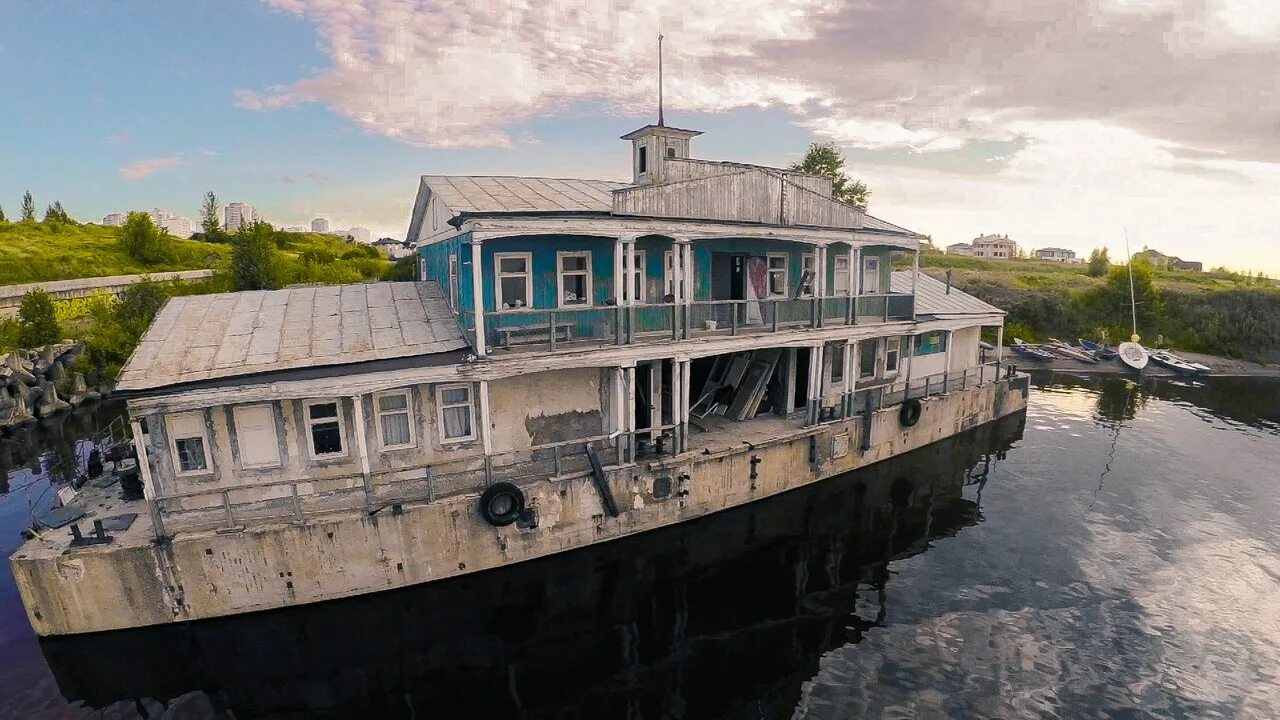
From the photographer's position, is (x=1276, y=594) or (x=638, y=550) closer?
(x=1276, y=594)

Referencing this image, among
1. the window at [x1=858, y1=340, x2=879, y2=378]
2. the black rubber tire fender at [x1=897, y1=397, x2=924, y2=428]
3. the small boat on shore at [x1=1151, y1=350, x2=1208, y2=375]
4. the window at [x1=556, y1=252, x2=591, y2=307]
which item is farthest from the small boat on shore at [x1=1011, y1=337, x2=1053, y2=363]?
the window at [x1=556, y1=252, x2=591, y2=307]

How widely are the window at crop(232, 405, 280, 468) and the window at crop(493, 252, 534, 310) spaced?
6189 millimetres

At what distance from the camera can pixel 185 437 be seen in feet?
46.0

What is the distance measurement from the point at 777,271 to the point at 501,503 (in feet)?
42.6

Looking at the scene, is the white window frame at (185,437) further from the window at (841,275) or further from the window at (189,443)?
the window at (841,275)

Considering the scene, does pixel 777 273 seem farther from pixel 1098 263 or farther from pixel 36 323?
pixel 1098 263

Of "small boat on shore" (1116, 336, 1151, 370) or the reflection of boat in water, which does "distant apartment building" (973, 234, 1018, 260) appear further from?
the reflection of boat in water

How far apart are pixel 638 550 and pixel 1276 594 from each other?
50.1 ft

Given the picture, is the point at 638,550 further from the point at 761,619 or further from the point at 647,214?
the point at 647,214

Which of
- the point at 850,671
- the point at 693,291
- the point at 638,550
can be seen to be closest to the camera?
the point at 850,671

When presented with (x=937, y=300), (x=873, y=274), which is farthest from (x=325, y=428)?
(x=937, y=300)

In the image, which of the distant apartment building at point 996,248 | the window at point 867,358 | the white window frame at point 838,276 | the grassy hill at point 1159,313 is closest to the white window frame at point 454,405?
the white window frame at point 838,276

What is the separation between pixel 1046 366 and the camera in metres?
42.6

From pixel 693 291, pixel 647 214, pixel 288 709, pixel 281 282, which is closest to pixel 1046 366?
pixel 693 291
